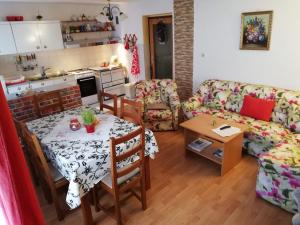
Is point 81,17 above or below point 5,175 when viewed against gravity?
above

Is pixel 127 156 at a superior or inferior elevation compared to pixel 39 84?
inferior

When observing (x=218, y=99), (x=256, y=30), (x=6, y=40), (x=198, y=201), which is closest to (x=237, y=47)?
(x=256, y=30)

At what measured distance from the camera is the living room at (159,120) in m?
2.03

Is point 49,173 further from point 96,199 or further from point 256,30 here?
point 256,30

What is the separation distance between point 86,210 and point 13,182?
1.31 metres

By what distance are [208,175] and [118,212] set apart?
132cm

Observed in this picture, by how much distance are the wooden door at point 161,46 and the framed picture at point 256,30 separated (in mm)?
1761

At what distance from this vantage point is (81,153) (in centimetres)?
198

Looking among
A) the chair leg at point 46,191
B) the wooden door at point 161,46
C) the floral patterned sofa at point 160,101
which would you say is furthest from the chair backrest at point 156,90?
the chair leg at point 46,191

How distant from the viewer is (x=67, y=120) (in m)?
2.73

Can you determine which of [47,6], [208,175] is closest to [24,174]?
[208,175]

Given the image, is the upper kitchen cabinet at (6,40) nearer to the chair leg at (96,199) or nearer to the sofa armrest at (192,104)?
the sofa armrest at (192,104)

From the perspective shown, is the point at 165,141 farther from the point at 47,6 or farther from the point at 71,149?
the point at 47,6

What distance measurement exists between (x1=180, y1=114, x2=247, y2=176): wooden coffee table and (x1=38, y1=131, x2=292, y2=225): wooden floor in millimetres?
160
